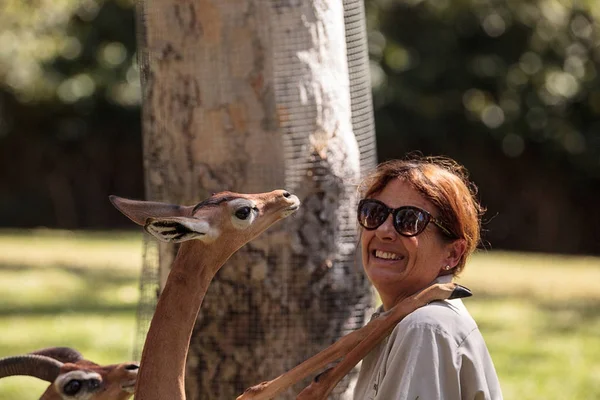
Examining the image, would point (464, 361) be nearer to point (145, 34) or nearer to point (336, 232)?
point (336, 232)

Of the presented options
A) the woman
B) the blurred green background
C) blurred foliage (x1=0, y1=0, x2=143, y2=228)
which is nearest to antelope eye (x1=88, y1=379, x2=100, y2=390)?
the woman

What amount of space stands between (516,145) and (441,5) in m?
2.53

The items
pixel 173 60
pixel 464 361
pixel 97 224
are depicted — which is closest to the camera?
pixel 464 361

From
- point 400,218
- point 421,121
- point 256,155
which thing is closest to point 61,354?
point 256,155

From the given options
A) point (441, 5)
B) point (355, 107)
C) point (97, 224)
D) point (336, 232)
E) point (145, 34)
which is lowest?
point (97, 224)

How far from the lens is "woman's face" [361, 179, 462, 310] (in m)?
3.29

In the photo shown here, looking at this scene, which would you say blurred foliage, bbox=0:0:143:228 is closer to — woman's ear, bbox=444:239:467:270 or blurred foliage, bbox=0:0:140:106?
blurred foliage, bbox=0:0:140:106

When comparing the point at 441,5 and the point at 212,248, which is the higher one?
the point at 441,5

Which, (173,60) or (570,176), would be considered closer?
(173,60)

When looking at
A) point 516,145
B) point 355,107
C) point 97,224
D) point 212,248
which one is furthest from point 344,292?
point 97,224

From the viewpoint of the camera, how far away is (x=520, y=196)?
17.2 m

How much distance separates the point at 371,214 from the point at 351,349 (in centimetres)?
42

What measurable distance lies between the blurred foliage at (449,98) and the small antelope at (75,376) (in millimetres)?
12043

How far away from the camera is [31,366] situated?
3898mm
